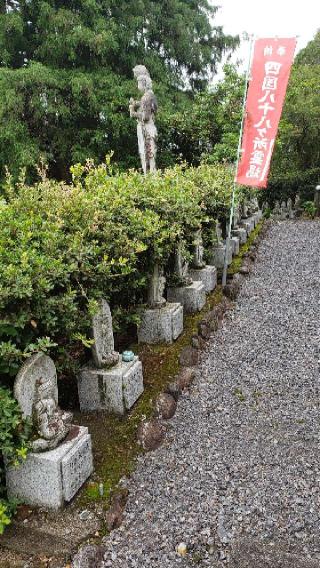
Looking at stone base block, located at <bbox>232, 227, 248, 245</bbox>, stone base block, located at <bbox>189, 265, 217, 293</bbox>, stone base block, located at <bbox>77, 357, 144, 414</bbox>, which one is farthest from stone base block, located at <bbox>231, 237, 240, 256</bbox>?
stone base block, located at <bbox>77, 357, 144, 414</bbox>

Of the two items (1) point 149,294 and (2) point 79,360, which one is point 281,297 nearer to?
(1) point 149,294

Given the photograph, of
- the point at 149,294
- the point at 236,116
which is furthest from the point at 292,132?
the point at 149,294

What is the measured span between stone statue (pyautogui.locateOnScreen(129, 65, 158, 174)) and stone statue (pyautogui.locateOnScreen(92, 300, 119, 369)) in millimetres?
6219

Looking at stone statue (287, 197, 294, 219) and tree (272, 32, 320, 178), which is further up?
tree (272, 32, 320, 178)

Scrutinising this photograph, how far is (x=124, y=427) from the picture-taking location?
315 centimetres

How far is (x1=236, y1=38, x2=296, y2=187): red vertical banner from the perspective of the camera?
5742 millimetres

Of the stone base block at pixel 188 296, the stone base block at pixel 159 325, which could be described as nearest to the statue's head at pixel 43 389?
the stone base block at pixel 159 325

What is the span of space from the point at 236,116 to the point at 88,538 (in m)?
11.8

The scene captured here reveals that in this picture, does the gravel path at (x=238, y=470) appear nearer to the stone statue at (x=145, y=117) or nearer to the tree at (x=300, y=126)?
the stone statue at (x=145, y=117)

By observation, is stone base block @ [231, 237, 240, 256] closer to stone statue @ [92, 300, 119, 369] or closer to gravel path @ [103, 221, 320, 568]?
gravel path @ [103, 221, 320, 568]

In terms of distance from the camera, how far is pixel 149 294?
14.4 ft

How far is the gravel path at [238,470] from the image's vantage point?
2199mm

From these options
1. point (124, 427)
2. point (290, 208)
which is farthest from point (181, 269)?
point (290, 208)

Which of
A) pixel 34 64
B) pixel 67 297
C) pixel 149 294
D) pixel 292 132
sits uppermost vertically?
pixel 34 64
